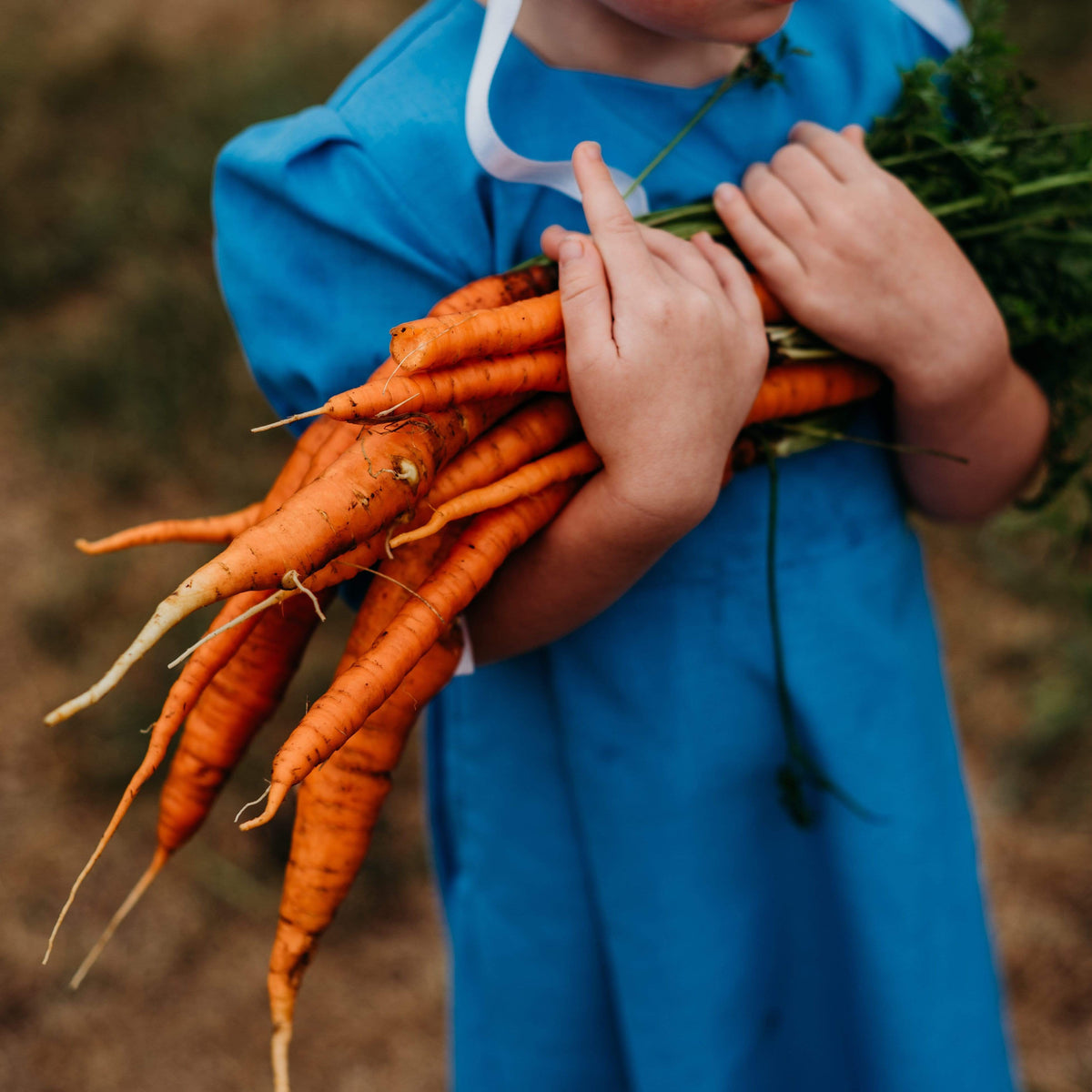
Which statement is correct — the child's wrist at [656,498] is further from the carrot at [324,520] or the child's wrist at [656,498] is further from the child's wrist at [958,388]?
the child's wrist at [958,388]

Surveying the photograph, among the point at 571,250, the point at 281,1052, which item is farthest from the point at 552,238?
the point at 281,1052

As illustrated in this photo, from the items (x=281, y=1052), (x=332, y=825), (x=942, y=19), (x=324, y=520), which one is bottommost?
(x=281, y=1052)

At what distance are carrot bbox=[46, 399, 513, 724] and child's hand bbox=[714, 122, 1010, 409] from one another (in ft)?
1.21

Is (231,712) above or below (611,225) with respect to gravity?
below

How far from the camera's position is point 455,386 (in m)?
0.79

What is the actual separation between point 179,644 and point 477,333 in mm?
1712

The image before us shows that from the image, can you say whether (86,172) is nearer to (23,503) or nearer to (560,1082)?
(23,503)

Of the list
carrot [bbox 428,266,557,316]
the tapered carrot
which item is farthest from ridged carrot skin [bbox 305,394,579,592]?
carrot [bbox 428,266,557,316]

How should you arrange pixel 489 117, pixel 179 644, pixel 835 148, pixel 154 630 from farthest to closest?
pixel 179 644 < pixel 835 148 < pixel 489 117 < pixel 154 630

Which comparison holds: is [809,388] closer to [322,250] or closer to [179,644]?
[322,250]

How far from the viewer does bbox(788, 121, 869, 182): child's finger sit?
0.90 metres

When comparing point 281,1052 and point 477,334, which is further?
point 281,1052

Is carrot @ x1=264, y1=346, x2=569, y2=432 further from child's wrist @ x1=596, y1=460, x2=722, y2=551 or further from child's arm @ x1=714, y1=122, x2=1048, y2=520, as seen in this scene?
child's arm @ x1=714, y1=122, x2=1048, y2=520

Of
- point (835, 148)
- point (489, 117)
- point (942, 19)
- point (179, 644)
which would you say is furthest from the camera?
point (179, 644)
